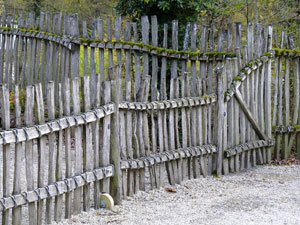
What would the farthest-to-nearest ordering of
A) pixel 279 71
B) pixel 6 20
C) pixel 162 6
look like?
1. pixel 6 20
2. pixel 162 6
3. pixel 279 71

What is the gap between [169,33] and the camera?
833cm

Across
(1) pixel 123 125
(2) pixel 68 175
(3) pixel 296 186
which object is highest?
(1) pixel 123 125

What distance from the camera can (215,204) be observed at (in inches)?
205

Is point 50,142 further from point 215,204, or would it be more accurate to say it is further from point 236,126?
point 236,126

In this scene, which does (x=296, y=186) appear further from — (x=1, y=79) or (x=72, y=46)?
(x=1, y=79)

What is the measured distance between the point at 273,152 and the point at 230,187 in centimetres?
198

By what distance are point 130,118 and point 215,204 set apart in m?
1.32

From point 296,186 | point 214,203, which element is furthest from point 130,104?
point 296,186

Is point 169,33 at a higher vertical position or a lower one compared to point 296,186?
higher

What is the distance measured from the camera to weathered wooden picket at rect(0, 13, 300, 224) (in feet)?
13.7

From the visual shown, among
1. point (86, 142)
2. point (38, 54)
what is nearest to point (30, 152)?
point (86, 142)

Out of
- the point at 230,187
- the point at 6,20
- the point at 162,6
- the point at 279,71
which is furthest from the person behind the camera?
the point at 6,20

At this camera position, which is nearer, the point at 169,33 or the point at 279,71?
the point at 279,71

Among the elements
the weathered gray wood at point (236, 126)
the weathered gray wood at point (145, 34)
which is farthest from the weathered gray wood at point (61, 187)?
the weathered gray wood at point (145, 34)
